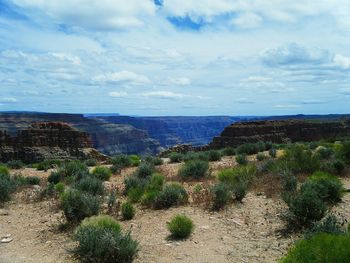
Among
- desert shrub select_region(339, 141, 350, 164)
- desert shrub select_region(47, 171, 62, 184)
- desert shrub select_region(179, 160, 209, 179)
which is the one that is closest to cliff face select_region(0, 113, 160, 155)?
desert shrub select_region(47, 171, 62, 184)

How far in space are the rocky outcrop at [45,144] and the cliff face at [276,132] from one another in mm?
20486

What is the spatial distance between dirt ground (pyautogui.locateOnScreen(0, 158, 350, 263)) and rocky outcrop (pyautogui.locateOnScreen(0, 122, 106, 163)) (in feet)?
160

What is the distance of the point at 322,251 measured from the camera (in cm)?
557

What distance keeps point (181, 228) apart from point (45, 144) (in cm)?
5922

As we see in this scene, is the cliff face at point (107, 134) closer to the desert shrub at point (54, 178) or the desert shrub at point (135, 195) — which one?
the desert shrub at point (54, 178)

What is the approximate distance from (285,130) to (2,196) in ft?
211

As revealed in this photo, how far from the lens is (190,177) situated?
16.3m

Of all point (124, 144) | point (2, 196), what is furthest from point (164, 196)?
point (124, 144)

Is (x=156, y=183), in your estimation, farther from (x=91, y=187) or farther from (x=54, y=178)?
(x=54, y=178)

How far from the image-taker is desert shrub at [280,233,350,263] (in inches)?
213

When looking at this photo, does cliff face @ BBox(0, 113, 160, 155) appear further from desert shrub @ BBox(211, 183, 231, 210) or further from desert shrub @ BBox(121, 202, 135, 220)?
desert shrub @ BBox(211, 183, 231, 210)

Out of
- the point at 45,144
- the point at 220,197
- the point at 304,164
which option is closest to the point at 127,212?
the point at 220,197

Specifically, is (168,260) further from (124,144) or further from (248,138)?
(124,144)

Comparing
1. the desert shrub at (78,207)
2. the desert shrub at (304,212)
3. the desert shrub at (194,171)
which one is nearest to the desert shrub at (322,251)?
the desert shrub at (304,212)
